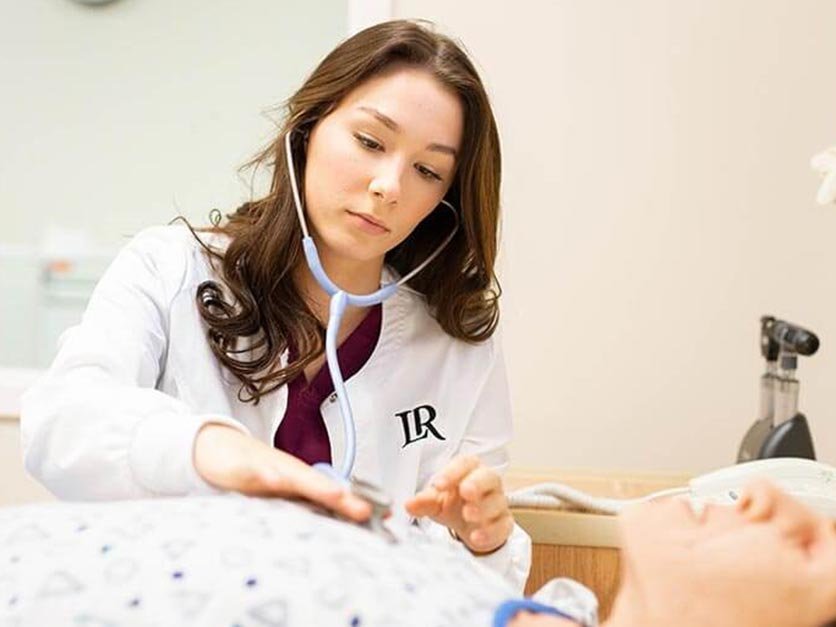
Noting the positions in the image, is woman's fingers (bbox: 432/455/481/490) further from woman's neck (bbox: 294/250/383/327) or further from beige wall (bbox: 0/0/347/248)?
beige wall (bbox: 0/0/347/248)

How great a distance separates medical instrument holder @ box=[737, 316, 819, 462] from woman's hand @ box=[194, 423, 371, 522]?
101 cm

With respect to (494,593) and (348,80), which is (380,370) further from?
(494,593)

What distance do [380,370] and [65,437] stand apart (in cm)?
53

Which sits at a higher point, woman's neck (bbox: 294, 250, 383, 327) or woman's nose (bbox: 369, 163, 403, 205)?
woman's nose (bbox: 369, 163, 403, 205)

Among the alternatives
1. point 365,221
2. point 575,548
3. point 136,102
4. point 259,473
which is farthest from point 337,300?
point 136,102

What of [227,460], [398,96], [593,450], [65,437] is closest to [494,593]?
[227,460]

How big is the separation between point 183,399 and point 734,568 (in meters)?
0.76

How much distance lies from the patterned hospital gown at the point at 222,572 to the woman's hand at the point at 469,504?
19 cm

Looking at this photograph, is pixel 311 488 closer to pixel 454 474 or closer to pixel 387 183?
pixel 454 474

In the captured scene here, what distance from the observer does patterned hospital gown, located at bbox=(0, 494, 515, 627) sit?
0.75 m

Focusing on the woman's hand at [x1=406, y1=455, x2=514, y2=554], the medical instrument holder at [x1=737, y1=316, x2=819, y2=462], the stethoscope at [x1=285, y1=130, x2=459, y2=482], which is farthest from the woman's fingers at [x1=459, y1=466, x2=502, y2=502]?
the medical instrument holder at [x1=737, y1=316, x2=819, y2=462]

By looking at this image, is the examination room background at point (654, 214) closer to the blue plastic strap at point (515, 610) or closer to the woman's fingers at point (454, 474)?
the woman's fingers at point (454, 474)

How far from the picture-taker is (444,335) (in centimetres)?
159

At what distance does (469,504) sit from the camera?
43.8 inches
